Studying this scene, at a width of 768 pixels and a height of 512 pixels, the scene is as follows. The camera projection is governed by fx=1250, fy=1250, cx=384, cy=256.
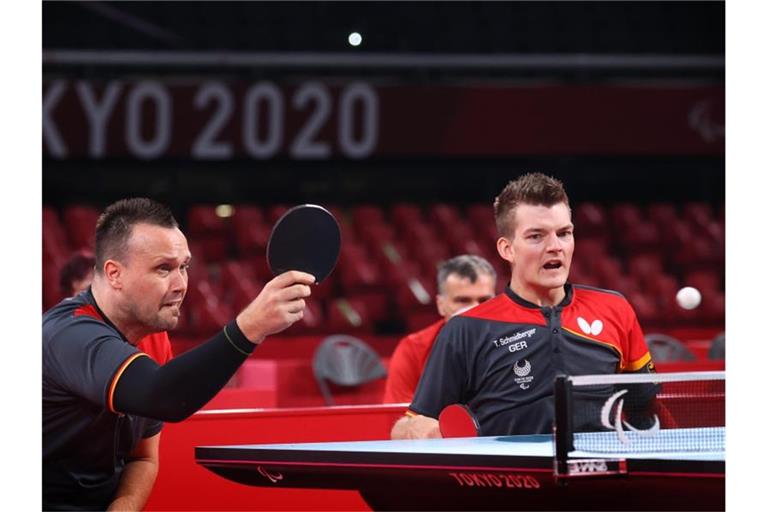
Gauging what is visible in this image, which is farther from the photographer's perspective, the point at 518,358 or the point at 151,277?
the point at 518,358

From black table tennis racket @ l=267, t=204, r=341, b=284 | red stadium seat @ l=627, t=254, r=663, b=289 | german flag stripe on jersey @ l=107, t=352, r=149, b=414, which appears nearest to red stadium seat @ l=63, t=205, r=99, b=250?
red stadium seat @ l=627, t=254, r=663, b=289

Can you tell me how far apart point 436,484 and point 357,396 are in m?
4.32

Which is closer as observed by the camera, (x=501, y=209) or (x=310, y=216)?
(x=310, y=216)

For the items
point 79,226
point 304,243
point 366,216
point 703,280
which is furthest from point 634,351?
point 366,216

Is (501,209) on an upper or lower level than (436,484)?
upper

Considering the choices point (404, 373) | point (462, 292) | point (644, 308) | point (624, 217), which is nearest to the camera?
point (404, 373)

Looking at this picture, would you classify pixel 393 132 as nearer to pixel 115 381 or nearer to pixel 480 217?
pixel 480 217

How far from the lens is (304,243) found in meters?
2.45

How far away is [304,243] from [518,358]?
1.08 metres

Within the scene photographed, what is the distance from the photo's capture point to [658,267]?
1256 centimetres
